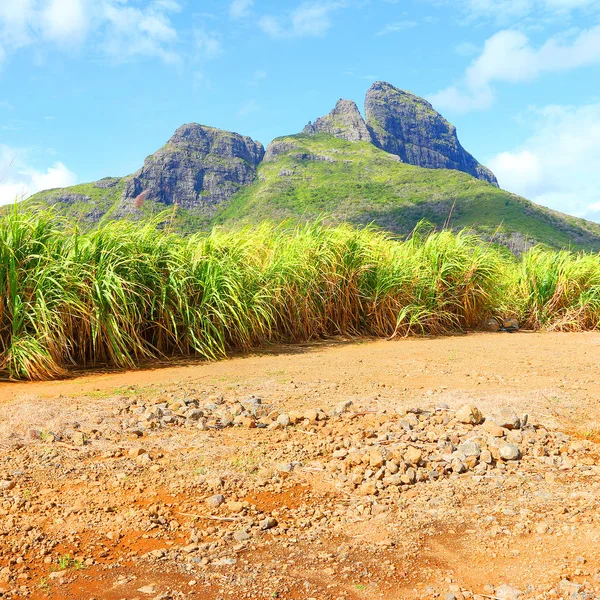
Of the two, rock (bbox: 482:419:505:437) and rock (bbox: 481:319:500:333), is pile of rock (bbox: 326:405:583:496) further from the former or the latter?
rock (bbox: 481:319:500:333)

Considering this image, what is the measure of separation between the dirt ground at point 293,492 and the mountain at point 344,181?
44.8 m

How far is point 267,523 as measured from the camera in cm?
205

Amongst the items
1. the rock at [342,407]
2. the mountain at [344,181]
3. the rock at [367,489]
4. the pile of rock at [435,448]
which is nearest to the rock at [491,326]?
the pile of rock at [435,448]

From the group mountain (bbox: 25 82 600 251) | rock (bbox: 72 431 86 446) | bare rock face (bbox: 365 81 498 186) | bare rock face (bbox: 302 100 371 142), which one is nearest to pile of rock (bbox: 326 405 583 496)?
rock (bbox: 72 431 86 446)

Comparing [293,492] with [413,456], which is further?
[413,456]

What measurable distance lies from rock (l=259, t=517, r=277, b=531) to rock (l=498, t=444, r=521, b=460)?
1.15 m

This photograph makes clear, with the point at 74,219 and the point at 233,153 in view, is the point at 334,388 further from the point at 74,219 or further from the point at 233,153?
the point at 233,153

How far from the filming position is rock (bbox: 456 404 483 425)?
2961 millimetres

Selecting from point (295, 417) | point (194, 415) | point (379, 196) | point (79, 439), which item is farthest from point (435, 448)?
point (379, 196)

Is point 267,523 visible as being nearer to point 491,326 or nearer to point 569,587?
point 569,587

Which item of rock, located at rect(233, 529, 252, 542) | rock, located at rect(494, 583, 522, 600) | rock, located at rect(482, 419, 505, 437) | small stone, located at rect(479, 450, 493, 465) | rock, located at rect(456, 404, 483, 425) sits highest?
rock, located at rect(456, 404, 483, 425)

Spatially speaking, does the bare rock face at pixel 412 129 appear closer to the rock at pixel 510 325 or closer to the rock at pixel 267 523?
the rock at pixel 510 325

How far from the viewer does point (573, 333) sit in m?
6.86

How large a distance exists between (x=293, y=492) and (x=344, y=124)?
132 m
